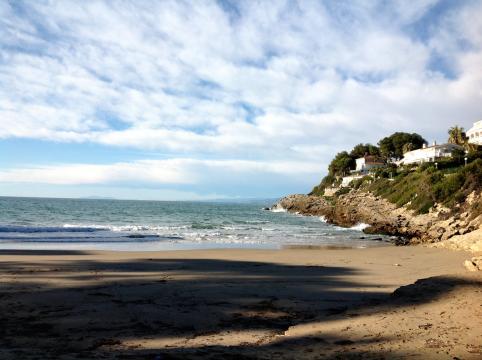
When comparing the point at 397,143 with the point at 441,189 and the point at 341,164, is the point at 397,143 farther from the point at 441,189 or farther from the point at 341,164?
the point at 441,189

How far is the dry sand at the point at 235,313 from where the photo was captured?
20.8ft

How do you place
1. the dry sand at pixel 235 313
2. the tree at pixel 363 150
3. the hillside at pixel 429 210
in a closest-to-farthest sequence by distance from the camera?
the dry sand at pixel 235 313 < the hillside at pixel 429 210 < the tree at pixel 363 150

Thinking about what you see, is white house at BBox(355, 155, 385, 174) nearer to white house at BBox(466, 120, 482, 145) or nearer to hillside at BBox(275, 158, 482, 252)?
white house at BBox(466, 120, 482, 145)

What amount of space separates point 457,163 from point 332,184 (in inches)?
2041

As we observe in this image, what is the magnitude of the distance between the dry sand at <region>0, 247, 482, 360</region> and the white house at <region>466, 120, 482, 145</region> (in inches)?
2918

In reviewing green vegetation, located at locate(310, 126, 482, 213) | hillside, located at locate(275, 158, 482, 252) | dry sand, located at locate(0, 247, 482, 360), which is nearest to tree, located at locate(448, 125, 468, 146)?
green vegetation, located at locate(310, 126, 482, 213)

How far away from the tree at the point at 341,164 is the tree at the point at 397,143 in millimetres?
9330

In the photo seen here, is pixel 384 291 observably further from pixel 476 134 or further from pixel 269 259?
pixel 476 134

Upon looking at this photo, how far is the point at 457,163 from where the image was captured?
205 feet

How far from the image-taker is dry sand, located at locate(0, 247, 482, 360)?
A: 635cm

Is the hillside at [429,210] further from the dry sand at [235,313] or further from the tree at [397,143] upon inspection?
the tree at [397,143]

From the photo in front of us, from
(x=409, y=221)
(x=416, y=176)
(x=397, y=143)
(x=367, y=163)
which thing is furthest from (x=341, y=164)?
(x=409, y=221)

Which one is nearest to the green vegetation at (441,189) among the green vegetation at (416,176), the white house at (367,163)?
the green vegetation at (416,176)

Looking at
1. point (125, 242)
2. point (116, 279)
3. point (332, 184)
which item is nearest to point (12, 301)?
point (116, 279)
